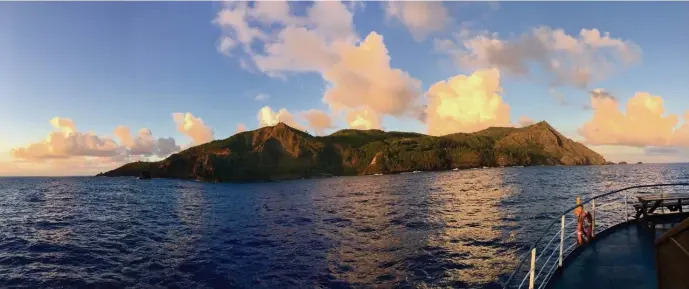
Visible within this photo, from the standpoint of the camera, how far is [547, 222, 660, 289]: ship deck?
413 inches

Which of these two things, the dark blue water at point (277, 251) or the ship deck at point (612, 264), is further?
the dark blue water at point (277, 251)

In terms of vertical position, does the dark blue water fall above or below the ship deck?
below

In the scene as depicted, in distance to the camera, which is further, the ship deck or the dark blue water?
the dark blue water

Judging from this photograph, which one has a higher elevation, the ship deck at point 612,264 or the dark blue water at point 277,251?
the ship deck at point 612,264

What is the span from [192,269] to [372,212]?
28894mm

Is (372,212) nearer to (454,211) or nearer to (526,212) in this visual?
(454,211)

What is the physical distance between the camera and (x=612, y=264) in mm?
11922

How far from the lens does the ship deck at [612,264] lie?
1048 centimetres

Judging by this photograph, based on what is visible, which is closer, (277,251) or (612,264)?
(612,264)

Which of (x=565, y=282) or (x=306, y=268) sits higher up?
(x=565, y=282)

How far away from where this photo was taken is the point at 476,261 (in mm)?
22172

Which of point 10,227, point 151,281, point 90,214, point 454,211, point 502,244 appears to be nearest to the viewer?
point 151,281

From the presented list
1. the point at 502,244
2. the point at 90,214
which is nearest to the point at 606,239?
the point at 502,244

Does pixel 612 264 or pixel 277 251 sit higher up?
pixel 612 264
